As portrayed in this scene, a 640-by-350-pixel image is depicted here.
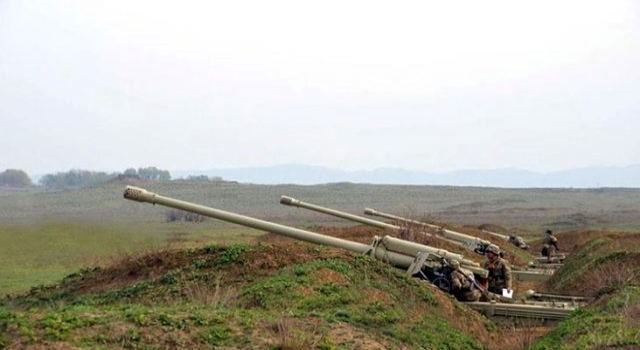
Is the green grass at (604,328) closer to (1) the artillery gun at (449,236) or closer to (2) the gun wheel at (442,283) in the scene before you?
(2) the gun wheel at (442,283)

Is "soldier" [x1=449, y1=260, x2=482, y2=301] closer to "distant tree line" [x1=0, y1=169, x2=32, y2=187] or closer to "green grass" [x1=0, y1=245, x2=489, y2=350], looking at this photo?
"green grass" [x1=0, y1=245, x2=489, y2=350]

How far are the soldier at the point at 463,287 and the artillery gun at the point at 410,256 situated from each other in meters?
0.19

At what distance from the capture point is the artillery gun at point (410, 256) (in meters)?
15.8

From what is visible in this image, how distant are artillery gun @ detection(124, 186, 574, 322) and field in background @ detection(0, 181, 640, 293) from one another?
4197 millimetres

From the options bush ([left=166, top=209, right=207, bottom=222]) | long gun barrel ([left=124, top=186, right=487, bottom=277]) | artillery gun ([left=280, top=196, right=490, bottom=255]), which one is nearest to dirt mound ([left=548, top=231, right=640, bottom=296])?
long gun barrel ([left=124, top=186, right=487, bottom=277])

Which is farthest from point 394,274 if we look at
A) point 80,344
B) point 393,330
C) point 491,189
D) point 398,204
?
point 491,189

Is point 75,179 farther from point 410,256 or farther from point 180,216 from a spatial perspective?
point 410,256

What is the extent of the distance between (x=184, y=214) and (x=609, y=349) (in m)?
39.0

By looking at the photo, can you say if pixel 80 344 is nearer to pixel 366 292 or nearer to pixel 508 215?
pixel 366 292

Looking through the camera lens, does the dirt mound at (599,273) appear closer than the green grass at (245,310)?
No

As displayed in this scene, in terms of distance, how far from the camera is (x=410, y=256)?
58.2 ft

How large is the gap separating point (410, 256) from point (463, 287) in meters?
1.68

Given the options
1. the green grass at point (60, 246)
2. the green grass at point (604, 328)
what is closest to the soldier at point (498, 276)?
the green grass at point (604, 328)

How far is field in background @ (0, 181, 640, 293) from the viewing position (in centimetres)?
2406
